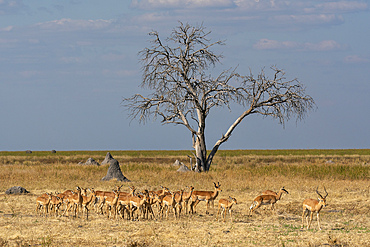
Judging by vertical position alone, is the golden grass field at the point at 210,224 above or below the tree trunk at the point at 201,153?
below

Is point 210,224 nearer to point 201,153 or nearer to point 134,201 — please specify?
point 134,201

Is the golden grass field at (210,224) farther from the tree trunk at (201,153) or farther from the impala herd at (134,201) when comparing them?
the tree trunk at (201,153)

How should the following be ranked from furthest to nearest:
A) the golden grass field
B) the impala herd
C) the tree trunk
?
the tree trunk
the impala herd
the golden grass field

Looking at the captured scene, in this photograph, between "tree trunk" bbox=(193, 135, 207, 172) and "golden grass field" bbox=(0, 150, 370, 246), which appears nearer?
"golden grass field" bbox=(0, 150, 370, 246)

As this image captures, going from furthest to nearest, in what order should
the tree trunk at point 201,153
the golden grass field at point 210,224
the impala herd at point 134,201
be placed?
the tree trunk at point 201,153 < the impala herd at point 134,201 < the golden grass field at point 210,224

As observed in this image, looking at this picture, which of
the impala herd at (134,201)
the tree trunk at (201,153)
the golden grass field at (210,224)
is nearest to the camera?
the golden grass field at (210,224)

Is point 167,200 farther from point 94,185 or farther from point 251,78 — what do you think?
point 251,78

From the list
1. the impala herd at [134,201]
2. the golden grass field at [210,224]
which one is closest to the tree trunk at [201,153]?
the golden grass field at [210,224]

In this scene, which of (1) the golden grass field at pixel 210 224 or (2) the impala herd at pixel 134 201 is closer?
(1) the golden grass field at pixel 210 224

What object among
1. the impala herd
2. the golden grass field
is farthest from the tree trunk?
the impala herd

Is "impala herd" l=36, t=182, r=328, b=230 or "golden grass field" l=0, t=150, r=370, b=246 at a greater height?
"impala herd" l=36, t=182, r=328, b=230

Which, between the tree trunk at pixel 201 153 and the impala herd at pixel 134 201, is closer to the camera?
the impala herd at pixel 134 201

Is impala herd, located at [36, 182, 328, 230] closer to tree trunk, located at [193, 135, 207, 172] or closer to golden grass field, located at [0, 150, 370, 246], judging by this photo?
golden grass field, located at [0, 150, 370, 246]

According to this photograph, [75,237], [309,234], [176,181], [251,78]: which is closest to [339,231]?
[309,234]
